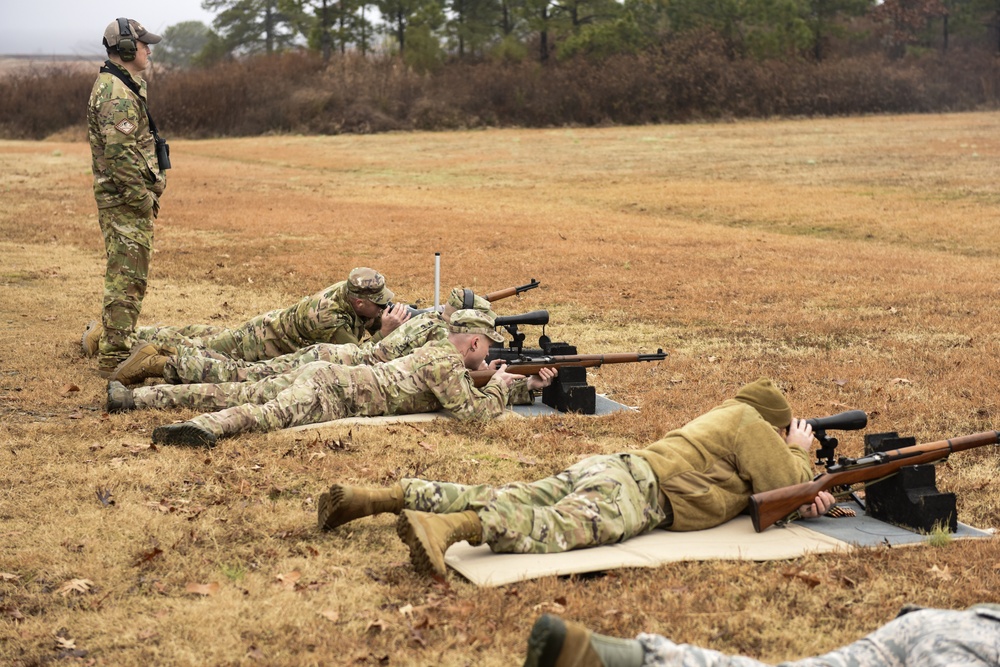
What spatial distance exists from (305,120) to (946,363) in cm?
4678

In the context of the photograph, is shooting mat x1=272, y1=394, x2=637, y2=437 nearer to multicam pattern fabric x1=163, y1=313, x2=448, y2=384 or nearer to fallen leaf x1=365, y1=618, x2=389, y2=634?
multicam pattern fabric x1=163, y1=313, x2=448, y2=384

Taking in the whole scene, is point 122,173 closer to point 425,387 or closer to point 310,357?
point 310,357

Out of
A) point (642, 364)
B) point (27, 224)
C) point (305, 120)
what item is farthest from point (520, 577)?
point (305, 120)

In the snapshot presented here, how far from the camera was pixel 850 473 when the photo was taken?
21.0 ft

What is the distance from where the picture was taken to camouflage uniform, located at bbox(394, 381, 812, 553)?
5.97 m

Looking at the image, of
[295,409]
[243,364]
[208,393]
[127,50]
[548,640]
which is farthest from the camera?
[127,50]

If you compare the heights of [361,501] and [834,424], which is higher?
[834,424]

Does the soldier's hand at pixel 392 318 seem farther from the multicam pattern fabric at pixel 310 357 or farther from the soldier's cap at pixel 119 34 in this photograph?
the soldier's cap at pixel 119 34

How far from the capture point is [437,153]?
4228 centimetres

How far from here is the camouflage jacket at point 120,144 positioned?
1038 centimetres

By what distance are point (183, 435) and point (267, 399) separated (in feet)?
3.58

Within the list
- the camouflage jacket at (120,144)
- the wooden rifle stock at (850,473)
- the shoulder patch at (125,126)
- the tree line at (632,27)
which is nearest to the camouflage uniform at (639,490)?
the wooden rifle stock at (850,473)

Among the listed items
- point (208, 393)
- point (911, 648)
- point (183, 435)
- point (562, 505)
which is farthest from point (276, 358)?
point (911, 648)

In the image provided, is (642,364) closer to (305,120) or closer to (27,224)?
(27,224)
